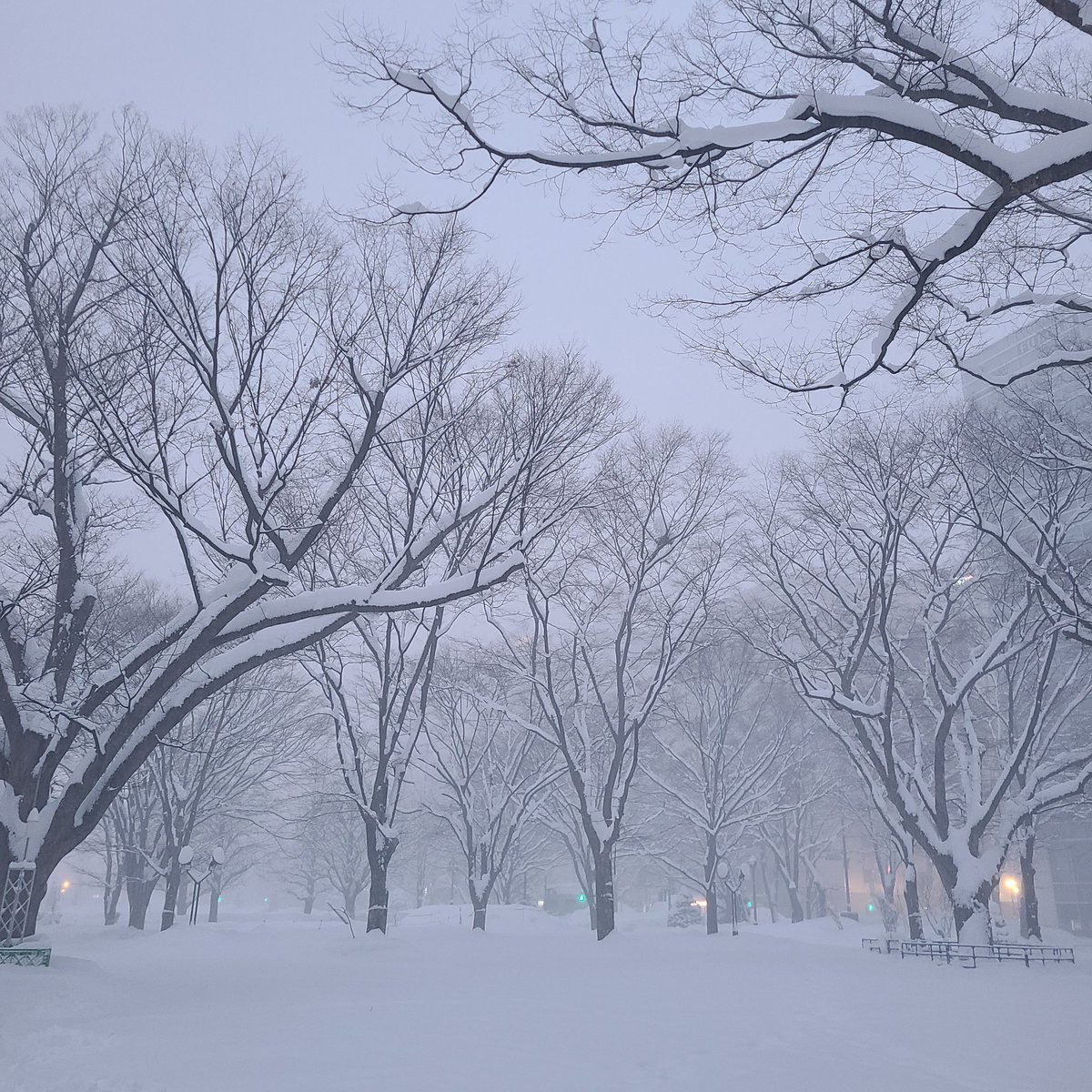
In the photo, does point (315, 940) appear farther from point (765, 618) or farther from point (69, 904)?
point (69, 904)

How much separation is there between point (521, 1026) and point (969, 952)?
1371cm

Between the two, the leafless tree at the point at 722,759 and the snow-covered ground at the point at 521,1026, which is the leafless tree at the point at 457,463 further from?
the leafless tree at the point at 722,759

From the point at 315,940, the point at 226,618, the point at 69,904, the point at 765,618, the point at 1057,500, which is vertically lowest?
the point at 69,904

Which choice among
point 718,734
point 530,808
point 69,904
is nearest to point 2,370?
point 530,808

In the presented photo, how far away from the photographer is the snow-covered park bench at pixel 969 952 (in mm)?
17453

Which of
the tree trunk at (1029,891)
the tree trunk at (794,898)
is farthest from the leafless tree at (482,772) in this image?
the tree trunk at (1029,891)

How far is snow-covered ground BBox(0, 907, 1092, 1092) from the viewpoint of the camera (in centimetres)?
648

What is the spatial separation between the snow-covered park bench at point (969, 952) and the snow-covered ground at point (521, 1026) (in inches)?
43.1

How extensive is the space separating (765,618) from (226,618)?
14.7 meters

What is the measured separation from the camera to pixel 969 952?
58.1ft

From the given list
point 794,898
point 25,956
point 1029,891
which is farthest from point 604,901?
point 794,898

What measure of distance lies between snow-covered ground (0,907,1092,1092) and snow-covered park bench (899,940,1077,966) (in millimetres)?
1094

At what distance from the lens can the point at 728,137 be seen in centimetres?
630

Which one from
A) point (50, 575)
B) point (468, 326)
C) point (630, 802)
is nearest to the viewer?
point (50, 575)
